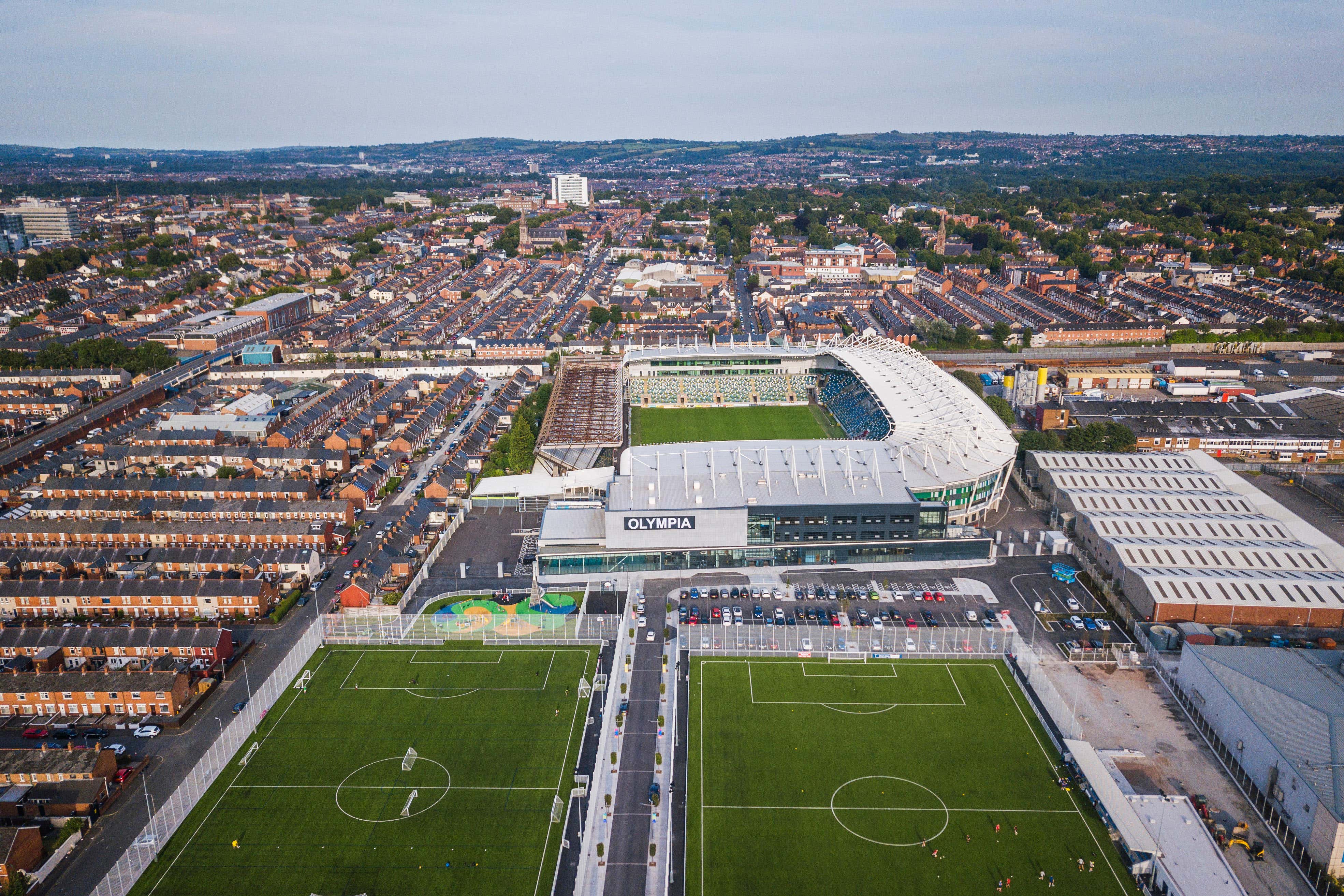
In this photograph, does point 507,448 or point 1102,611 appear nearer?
point 1102,611

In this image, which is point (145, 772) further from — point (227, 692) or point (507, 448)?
point (507, 448)

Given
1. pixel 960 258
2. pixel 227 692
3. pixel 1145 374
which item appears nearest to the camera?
pixel 227 692

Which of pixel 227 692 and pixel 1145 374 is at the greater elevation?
pixel 1145 374

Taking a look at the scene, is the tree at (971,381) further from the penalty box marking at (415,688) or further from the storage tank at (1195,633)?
the penalty box marking at (415,688)

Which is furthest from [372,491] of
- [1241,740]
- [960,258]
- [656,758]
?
[960,258]

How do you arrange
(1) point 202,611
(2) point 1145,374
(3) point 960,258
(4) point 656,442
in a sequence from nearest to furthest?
(1) point 202,611
(4) point 656,442
(2) point 1145,374
(3) point 960,258

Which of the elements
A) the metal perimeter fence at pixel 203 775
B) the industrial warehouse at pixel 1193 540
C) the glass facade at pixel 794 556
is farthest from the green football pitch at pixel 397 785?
the industrial warehouse at pixel 1193 540

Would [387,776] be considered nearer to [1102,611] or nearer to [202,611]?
[202,611]
